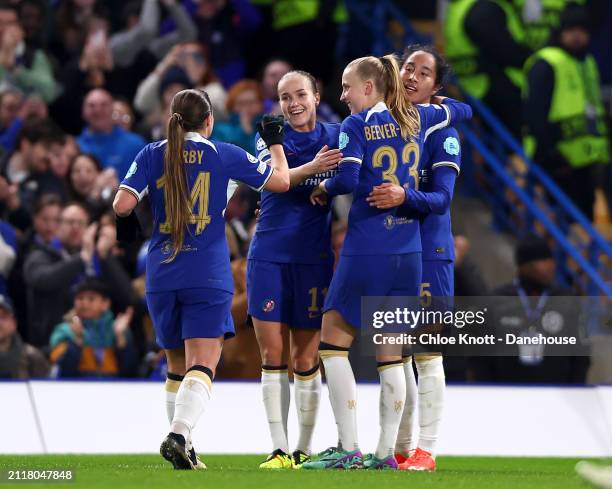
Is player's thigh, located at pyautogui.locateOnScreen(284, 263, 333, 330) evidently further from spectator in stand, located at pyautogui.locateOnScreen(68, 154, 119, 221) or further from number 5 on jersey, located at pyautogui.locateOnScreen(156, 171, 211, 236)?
spectator in stand, located at pyautogui.locateOnScreen(68, 154, 119, 221)

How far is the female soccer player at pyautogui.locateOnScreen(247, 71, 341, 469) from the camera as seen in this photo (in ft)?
30.6

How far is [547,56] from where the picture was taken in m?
14.8

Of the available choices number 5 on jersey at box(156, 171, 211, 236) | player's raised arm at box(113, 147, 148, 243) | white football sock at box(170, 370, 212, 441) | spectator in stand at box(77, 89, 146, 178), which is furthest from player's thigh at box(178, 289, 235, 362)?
spectator in stand at box(77, 89, 146, 178)

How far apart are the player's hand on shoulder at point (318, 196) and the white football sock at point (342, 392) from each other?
96 centimetres

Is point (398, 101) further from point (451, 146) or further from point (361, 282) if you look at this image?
point (361, 282)

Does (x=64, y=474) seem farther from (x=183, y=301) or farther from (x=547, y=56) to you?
(x=547, y=56)

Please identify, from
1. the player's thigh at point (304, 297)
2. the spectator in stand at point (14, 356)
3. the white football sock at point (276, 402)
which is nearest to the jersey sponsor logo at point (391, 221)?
the player's thigh at point (304, 297)

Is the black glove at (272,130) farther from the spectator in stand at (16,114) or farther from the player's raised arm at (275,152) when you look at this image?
the spectator in stand at (16,114)


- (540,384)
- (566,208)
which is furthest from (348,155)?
(566,208)

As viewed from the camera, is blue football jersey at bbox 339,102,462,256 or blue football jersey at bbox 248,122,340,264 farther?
blue football jersey at bbox 248,122,340,264

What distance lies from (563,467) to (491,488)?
235 cm

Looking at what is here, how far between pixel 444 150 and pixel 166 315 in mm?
1906

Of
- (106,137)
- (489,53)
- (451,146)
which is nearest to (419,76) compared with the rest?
(451,146)

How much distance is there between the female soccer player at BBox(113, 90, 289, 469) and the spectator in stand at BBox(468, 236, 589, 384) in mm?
4093
